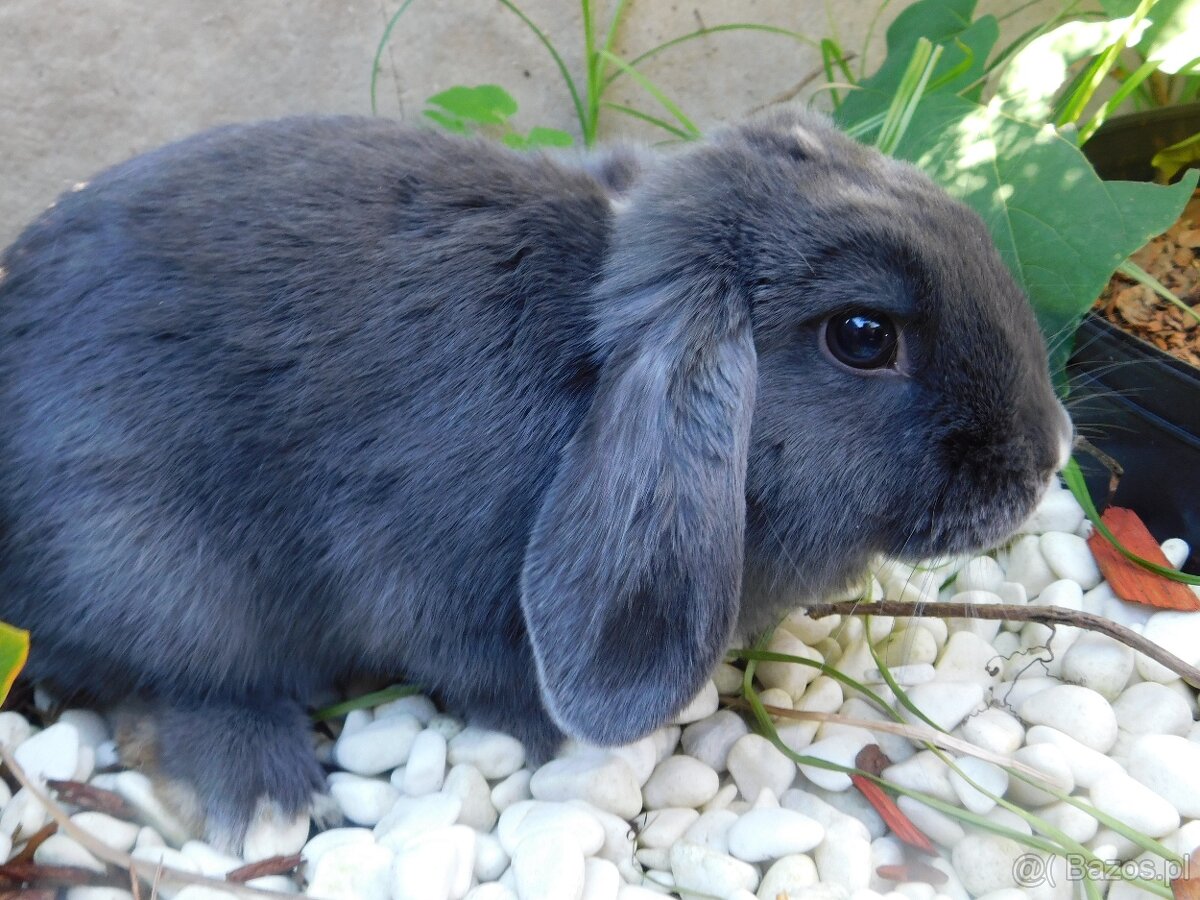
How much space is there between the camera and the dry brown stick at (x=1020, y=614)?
1.88 m

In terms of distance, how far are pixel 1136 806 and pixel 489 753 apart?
1.04 metres

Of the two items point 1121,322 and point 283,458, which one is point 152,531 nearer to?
point 283,458

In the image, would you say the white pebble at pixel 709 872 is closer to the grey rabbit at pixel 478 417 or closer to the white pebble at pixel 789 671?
the grey rabbit at pixel 478 417

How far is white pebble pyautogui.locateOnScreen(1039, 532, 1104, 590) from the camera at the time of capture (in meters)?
2.27

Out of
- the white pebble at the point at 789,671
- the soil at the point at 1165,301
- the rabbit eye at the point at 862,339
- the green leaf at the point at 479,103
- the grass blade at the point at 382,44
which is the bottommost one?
the white pebble at the point at 789,671

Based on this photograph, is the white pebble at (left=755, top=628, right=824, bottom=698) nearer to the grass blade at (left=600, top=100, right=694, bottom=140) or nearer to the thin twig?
the grass blade at (left=600, top=100, right=694, bottom=140)

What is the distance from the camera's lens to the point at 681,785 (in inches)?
70.0

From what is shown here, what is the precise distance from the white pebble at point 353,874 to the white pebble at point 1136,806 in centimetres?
112

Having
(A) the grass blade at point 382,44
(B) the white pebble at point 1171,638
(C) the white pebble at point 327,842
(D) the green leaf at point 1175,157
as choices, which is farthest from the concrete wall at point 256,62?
(B) the white pebble at point 1171,638

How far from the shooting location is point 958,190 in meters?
2.18

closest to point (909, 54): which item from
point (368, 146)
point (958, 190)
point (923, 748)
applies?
point (958, 190)

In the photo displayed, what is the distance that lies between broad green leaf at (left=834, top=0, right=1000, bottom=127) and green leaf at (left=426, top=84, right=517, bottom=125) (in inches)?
32.5

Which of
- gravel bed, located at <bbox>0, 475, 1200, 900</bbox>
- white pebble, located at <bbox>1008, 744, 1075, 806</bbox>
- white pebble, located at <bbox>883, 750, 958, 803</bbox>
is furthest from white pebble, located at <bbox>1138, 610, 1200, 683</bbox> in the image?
white pebble, located at <bbox>883, 750, 958, 803</bbox>

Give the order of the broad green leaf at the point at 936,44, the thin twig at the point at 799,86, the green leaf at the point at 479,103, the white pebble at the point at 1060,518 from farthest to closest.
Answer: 1. the thin twig at the point at 799,86
2. the green leaf at the point at 479,103
3. the broad green leaf at the point at 936,44
4. the white pebble at the point at 1060,518
